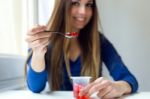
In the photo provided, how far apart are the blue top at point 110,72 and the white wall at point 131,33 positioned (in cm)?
104

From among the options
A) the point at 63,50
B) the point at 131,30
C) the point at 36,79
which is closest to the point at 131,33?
the point at 131,30

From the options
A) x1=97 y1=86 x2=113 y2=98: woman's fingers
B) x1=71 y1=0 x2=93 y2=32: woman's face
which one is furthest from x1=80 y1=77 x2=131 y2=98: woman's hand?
x1=71 y1=0 x2=93 y2=32: woman's face

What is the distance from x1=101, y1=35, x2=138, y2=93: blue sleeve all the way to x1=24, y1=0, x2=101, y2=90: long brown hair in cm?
7

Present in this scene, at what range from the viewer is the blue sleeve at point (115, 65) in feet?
4.15

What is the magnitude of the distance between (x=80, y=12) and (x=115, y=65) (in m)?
0.34

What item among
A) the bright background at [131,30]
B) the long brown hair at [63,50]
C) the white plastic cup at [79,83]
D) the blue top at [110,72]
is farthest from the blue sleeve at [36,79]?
the bright background at [131,30]

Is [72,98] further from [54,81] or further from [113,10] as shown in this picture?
[113,10]

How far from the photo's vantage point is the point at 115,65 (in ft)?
4.68

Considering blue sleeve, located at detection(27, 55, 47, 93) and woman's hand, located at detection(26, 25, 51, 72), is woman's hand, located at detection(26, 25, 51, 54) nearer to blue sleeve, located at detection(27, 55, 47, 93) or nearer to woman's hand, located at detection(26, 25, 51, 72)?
woman's hand, located at detection(26, 25, 51, 72)

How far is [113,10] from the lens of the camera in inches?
101

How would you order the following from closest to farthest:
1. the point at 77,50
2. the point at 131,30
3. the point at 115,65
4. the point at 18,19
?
the point at 115,65 → the point at 77,50 → the point at 18,19 → the point at 131,30

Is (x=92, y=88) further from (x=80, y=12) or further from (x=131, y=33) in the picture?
(x=131, y=33)

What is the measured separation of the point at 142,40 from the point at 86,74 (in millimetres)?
1241

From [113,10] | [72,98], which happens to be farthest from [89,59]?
[113,10]
